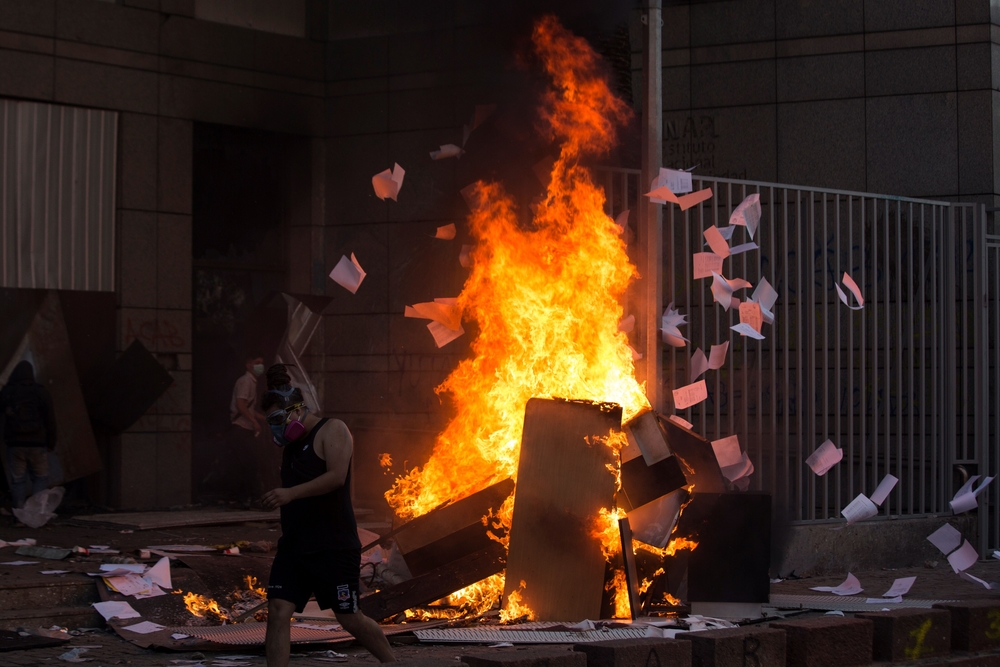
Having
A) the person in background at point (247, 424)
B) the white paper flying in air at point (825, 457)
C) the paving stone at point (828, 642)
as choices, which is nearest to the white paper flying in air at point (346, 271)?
the person in background at point (247, 424)

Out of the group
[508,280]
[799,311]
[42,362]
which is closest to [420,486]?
[508,280]

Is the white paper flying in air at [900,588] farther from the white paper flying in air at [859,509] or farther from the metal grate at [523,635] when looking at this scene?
the metal grate at [523,635]

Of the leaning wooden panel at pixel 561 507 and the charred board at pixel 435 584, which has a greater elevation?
the leaning wooden panel at pixel 561 507

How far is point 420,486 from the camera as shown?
8984mm

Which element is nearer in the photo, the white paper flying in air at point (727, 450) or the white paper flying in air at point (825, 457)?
the white paper flying in air at point (727, 450)

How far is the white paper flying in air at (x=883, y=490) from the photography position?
9836 millimetres

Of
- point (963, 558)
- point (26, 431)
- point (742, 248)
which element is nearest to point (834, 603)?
point (963, 558)

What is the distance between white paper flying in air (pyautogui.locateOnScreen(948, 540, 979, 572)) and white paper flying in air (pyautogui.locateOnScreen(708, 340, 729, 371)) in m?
2.47

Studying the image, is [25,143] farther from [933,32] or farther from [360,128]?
[933,32]

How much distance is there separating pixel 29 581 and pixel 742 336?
5.57 metres

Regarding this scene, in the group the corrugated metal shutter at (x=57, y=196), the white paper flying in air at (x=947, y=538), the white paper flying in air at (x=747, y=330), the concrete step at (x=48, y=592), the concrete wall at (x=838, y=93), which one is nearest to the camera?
the concrete step at (x=48, y=592)

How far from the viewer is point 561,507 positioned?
7.67 meters

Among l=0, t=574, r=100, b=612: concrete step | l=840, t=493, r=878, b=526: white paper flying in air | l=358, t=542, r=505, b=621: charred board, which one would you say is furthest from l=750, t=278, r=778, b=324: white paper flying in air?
l=0, t=574, r=100, b=612: concrete step

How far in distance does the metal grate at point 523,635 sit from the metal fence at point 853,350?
8.30 feet
